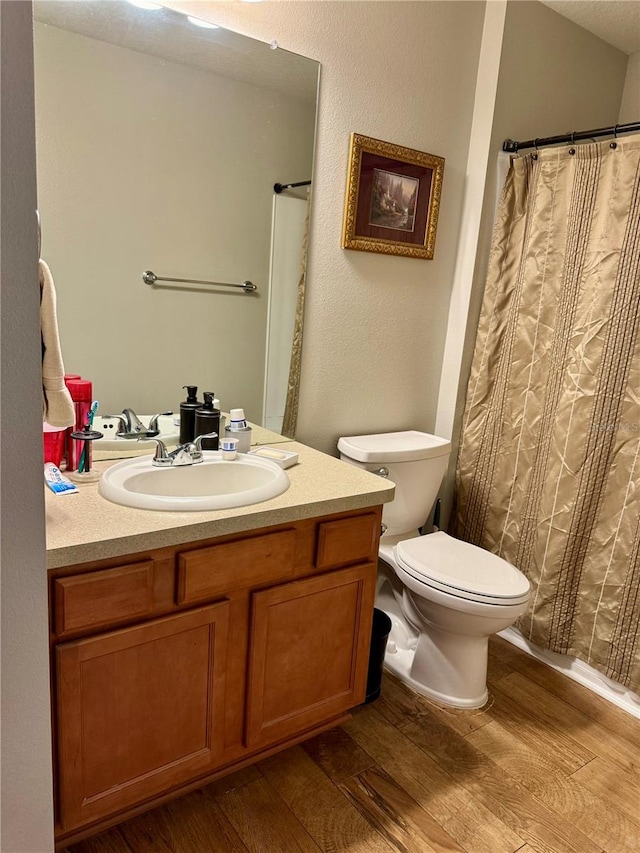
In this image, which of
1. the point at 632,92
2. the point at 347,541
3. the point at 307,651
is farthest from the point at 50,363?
the point at 632,92

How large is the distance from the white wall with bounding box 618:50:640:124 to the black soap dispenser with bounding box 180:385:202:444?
7.33 feet

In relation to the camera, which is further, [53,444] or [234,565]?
[53,444]

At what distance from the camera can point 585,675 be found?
7.42 ft

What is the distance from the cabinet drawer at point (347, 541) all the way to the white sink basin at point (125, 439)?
0.60 meters

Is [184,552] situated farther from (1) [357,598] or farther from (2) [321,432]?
(2) [321,432]

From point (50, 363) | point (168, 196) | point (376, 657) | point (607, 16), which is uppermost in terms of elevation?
point (607, 16)

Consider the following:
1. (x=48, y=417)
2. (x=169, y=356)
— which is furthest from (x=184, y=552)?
(x=169, y=356)

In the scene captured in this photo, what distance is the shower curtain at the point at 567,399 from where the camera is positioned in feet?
6.81

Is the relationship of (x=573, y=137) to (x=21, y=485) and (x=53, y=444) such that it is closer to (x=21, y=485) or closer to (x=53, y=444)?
(x=53, y=444)

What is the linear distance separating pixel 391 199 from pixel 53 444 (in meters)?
1.45

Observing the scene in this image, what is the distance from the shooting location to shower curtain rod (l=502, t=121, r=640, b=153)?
2.02m

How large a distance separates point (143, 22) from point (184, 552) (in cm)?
142

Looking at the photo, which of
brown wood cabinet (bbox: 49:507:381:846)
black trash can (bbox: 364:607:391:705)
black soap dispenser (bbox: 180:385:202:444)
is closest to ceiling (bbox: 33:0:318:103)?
black soap dispenser (bbox: 180:385:202:444)

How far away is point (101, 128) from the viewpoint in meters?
1.64
